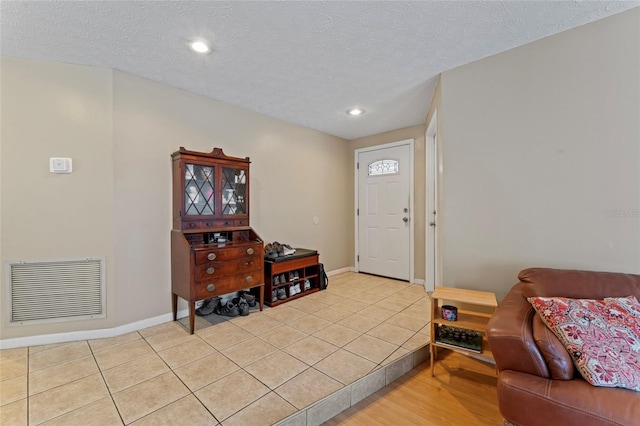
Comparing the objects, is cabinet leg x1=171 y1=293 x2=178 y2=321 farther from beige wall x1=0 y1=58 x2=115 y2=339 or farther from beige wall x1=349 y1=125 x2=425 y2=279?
beige wall x1=349 y1=125 x2=425 y2=279

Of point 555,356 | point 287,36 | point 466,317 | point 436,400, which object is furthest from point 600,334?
point 287,36

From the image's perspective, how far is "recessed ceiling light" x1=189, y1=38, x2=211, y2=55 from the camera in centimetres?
195

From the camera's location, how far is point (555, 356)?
4.06 feet

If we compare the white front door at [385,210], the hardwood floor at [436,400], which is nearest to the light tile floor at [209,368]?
the hardwood floor at [436,400]

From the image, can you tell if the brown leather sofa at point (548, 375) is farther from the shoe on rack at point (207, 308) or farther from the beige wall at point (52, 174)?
the beige wall at point (52, 174)

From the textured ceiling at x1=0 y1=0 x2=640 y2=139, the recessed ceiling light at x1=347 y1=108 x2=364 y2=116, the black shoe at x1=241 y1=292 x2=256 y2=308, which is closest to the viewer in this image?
the textured ceiling at x1=0 y1=0 x2=640 y2=139

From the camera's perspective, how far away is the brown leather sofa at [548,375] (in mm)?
1094

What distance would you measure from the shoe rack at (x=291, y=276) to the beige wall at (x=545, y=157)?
1.73 metres

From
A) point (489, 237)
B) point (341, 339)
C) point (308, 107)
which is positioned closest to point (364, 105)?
point (308, 107)

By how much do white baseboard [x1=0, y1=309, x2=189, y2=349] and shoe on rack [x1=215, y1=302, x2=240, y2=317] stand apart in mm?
562

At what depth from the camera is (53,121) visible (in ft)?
7.32

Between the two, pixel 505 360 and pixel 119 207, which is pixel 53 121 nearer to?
pixel 119 207

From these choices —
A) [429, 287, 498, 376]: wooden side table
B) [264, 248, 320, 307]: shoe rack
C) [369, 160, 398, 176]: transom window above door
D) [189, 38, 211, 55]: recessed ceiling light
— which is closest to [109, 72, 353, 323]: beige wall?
[264, 248, 320, 307]: shoe rack

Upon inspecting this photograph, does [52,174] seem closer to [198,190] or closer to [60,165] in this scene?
[60,165]
